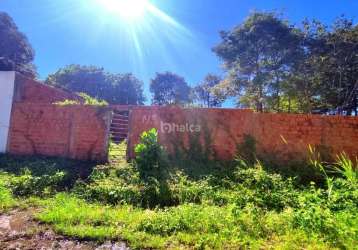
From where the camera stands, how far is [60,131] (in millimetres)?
9711

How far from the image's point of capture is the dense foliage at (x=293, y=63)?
15.6 metres

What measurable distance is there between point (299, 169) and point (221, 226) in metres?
4.23

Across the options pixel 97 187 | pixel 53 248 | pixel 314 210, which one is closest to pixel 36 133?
pixel 97 187

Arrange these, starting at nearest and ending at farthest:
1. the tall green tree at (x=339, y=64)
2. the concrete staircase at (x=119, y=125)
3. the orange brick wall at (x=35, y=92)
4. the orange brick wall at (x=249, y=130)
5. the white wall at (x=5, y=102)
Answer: the orange brick wall at (x=249, y=130), the white wall at (x=5, y=102), the concrete staircase at (x=119, y=125), the orange brick wall at (x=35, y=92), the tall green tree at (x=339, y=64)

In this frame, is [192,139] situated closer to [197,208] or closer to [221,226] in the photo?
[197,208]

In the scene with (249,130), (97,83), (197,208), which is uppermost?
(97,83)

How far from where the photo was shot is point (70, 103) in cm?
988

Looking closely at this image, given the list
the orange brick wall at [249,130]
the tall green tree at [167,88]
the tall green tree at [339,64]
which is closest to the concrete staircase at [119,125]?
the orange brick wall at [249,130]

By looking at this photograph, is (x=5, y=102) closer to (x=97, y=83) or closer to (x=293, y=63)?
(x=293, y=63)

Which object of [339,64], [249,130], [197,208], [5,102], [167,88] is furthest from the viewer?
[167,88]

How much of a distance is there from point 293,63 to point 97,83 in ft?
67.3

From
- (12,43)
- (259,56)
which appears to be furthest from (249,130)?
(12,43)

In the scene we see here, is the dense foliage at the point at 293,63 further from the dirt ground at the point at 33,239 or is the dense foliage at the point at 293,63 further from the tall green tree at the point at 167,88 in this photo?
the tall green tree at the point at 167,88

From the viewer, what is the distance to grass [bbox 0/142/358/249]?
4.05 m
